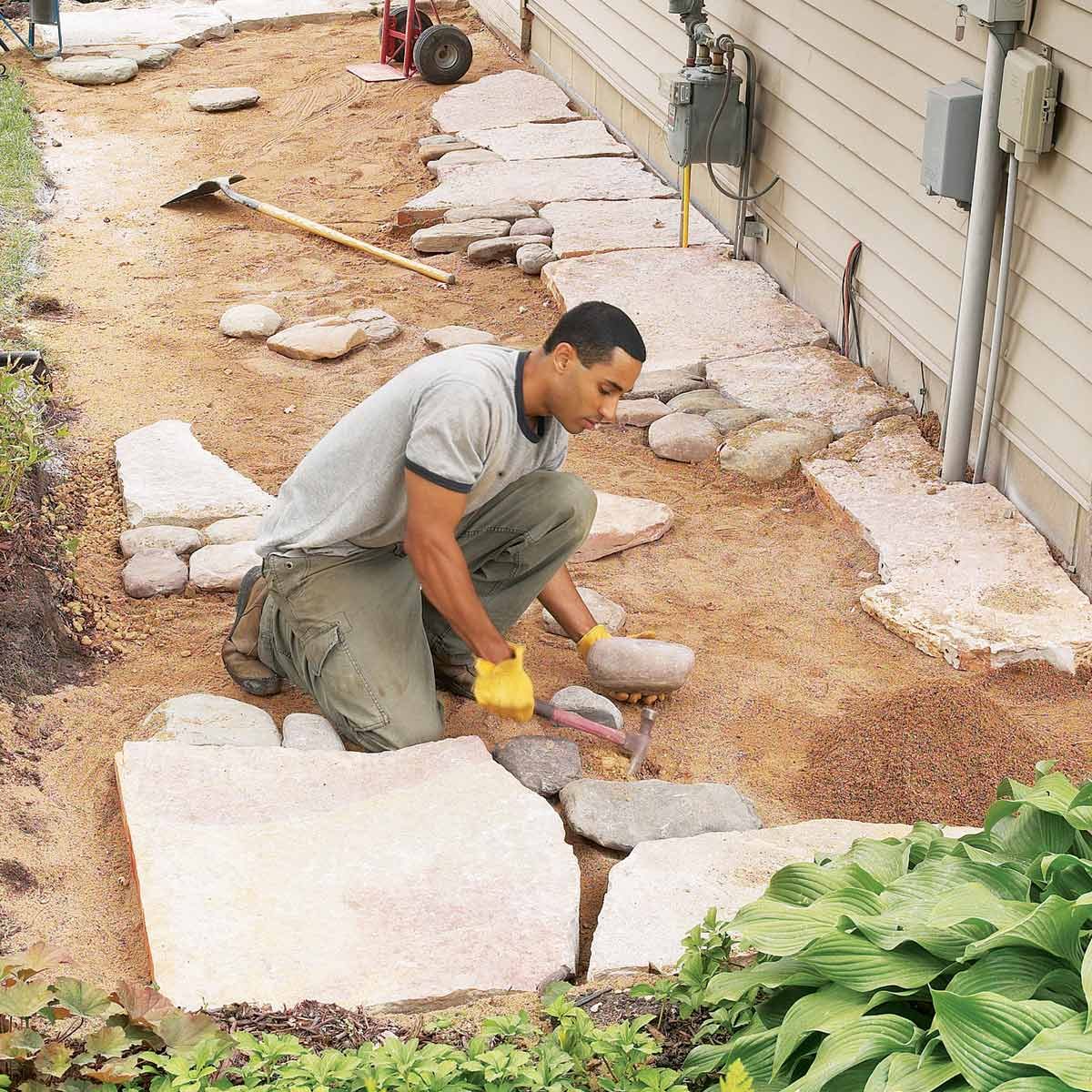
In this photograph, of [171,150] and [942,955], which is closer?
[942,955]

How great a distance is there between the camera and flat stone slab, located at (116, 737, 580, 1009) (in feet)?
9.28

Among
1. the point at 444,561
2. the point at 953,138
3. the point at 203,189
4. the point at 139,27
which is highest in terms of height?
the point at 953,138

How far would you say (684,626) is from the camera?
4.61m

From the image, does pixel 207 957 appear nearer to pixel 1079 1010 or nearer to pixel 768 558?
pixel 1079 1010

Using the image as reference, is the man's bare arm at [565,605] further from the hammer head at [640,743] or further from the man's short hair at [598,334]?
the man's short hair at [598,334]

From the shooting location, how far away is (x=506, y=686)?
3.67 m

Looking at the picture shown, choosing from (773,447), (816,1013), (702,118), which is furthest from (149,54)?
(816,1013)

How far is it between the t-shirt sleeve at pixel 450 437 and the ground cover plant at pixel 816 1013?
1369 millimetres

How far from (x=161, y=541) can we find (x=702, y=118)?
3643mm

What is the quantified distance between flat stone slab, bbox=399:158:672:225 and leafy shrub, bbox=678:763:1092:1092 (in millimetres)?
6515

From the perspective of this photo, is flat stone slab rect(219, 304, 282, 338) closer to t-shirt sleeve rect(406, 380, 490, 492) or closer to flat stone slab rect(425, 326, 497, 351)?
flat stone slab rect(425, 326, 497, 351)

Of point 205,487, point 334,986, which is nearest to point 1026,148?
point 205,487

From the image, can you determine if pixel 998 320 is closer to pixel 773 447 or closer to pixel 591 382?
pixel 773 447

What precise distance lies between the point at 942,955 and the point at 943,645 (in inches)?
90.4
